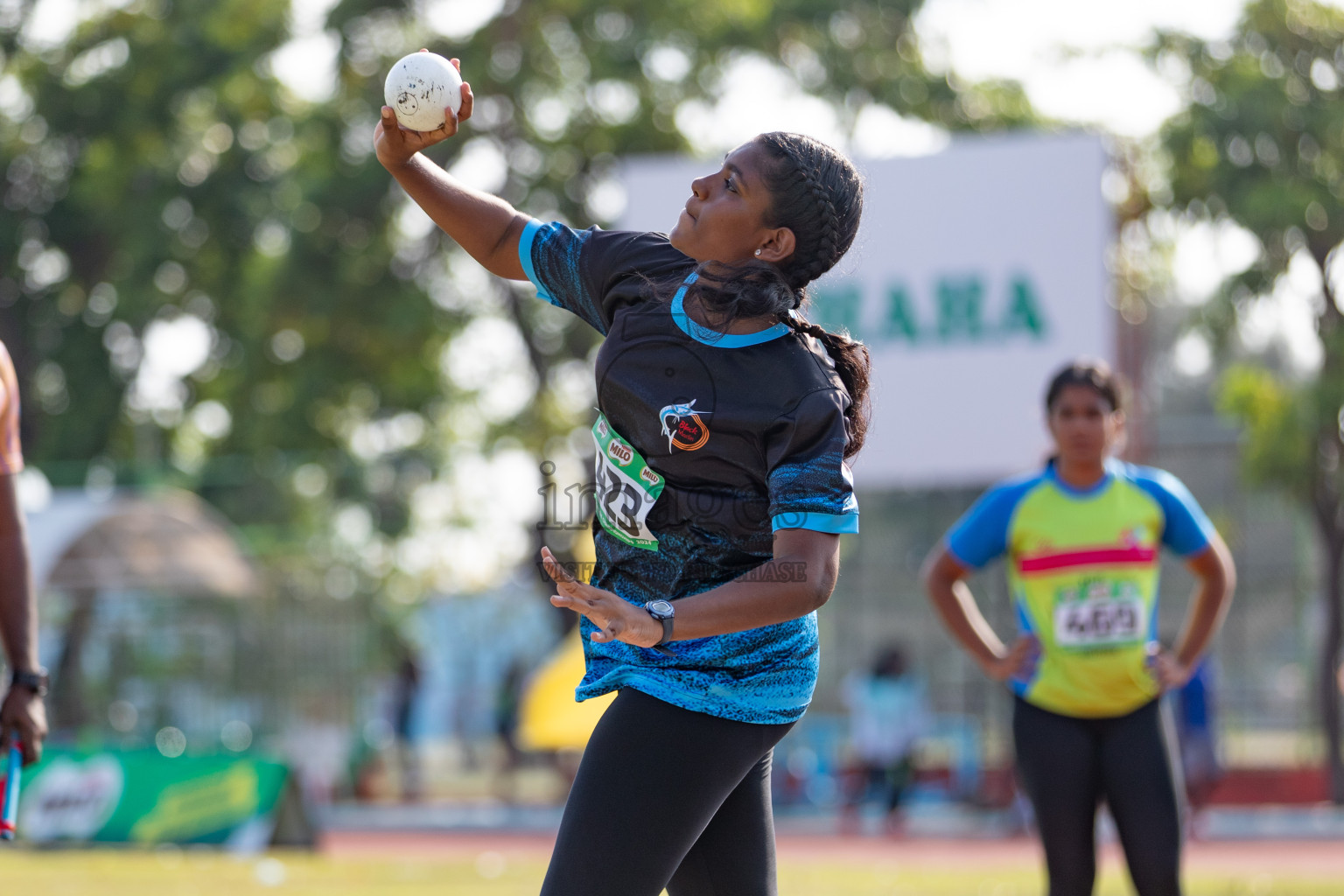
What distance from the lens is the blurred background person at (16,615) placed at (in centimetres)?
423

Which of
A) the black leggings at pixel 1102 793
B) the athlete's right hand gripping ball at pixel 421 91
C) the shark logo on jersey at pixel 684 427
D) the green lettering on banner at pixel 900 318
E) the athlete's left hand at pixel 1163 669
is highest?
the green lettering on banner at pixel 900 318

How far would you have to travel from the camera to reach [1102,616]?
5.59 meters

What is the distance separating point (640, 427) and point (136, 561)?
65.3 ft

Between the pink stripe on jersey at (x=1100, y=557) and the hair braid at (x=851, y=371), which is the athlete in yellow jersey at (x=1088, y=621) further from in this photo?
the hair braid at (x=851, y=371)

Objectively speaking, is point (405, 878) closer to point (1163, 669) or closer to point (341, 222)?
point (1163, 669)

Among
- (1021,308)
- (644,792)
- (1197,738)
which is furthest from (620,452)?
(1021,308)

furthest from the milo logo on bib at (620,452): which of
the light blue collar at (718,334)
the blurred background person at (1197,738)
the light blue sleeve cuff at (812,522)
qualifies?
the blurred background person at (1197,738)

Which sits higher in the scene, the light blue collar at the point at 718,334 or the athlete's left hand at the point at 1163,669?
the light blue collar at the point at 718,334

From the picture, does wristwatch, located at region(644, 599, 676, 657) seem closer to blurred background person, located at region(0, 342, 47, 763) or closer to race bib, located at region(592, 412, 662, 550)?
race bib, located at region(592, 412, 662, 550)

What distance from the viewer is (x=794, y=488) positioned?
2973 mm

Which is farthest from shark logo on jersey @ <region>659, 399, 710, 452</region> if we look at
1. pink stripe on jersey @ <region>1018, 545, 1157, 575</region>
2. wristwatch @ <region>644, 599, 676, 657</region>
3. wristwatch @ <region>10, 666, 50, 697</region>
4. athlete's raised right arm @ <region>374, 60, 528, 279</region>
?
pink stripe on jersey @ <region>1018, 545, 1157, 575</region>

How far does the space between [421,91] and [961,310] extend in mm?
13577

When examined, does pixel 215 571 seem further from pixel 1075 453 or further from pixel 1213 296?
pixel 1075 453

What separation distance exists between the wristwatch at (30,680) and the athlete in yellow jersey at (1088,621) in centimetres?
297
